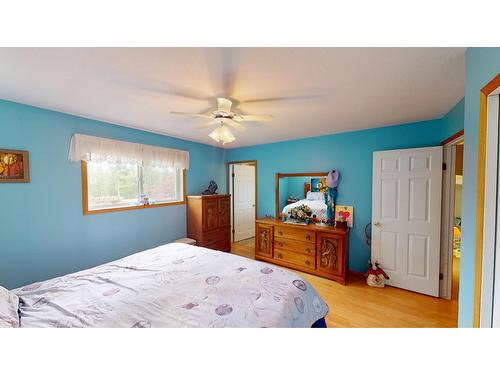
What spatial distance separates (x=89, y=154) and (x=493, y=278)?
350 cm

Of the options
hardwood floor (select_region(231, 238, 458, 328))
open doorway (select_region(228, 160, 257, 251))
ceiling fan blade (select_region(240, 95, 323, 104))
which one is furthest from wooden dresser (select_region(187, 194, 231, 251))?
ceiling fan blade (select_region(240, 95, 323, 104))

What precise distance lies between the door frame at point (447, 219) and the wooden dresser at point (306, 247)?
1.05 m

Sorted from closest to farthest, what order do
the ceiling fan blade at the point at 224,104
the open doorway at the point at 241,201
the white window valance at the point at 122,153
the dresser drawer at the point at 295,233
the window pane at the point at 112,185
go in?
the ceiling fan blade at the point at 224,104, the white window valance at the point at 122,153, the window pane at the point at 112,185, the dresser drawer at the point at 295,233, the open doorway at the point at 241,201

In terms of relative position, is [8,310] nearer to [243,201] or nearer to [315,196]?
[315,196]

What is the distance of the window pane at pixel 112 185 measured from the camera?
240 cm

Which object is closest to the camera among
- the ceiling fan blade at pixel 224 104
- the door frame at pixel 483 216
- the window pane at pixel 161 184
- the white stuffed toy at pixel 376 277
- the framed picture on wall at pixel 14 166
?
the door frame at pixel 483 216

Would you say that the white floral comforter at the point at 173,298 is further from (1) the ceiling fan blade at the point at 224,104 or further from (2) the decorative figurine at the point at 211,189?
(2) the decorative figurine at the point at 211,189

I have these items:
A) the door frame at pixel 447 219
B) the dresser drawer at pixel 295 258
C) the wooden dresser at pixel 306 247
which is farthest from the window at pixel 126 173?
the door frame at pixel 447 219

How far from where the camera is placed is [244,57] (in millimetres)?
1132

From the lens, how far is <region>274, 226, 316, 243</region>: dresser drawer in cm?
286

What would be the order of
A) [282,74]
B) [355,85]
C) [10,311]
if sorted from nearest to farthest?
1. [10,311]
2. [282,74]
3. [355,85]

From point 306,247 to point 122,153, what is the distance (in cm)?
302
